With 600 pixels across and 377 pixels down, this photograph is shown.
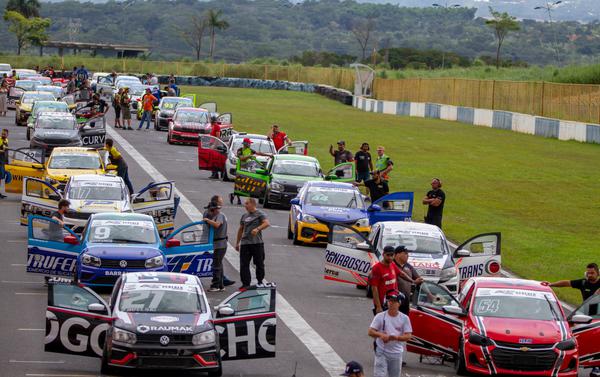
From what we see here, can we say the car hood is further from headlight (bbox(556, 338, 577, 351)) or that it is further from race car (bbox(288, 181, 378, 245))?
race car (bbox(288, 181, 378, 245))

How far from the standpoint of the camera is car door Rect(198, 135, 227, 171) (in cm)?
4200

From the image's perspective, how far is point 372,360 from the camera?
58.4 feet

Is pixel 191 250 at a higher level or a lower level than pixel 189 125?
lower

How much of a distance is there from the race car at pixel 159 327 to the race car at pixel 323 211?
12.1m

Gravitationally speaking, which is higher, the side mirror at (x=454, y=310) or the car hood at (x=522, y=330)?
the side mirror at (x=454, y=310)

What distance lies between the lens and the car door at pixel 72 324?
15.7 meters

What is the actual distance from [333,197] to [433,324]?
12785mm

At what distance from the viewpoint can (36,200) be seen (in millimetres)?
27297

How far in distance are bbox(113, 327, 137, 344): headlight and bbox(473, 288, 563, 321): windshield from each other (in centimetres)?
474

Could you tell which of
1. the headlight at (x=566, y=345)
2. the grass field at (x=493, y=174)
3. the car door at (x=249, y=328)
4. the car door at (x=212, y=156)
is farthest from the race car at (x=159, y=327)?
the car door at (x=212, y=156)

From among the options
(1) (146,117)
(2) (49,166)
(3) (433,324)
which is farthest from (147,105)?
(3) (433,324)

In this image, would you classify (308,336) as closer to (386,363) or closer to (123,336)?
(123,336)

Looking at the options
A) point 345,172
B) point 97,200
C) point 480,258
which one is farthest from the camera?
point 345,172

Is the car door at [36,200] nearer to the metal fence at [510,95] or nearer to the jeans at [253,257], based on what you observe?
the jeans at [253,257]
